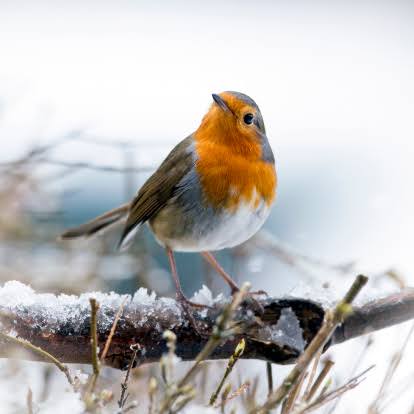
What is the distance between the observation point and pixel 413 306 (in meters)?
2.18

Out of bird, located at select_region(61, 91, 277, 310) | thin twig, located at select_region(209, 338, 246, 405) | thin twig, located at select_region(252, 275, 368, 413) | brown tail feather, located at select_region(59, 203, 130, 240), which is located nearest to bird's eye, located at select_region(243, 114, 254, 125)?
bird, located at select_region(61, 91, 277, 310)

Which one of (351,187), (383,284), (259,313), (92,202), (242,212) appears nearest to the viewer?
(259,313)

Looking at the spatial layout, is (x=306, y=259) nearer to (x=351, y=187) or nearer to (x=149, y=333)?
(x=149, y=333)

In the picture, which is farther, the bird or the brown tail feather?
the brown tail feather

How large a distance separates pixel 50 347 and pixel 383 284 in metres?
1.71

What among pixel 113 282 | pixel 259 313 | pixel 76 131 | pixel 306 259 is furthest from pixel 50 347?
pixel 113 282

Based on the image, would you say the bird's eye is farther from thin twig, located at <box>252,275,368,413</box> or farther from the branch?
thin twig, located at <box>252,275,368,413</box>

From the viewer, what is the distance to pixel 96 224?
3.08 m

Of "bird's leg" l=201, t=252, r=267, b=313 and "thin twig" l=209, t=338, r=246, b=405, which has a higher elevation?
"thin twig" l=209, t=338, r=246, b=405

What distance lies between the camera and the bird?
2.62m

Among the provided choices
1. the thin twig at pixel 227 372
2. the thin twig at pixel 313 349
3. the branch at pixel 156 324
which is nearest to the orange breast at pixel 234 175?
the branch at pixel 156 324

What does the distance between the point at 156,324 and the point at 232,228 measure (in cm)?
66

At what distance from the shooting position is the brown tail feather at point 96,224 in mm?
2979

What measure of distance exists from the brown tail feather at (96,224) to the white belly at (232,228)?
509 mm
